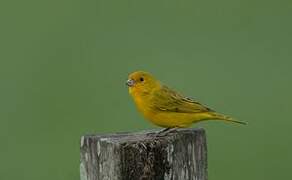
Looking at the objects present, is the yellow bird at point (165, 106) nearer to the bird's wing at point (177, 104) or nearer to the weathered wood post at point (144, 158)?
the bird's wing at point (177, 104)

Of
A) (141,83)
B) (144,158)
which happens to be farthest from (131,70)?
(144,158)

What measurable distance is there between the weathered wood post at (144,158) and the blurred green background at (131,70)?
191 inches

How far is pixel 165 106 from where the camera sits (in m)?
7.02

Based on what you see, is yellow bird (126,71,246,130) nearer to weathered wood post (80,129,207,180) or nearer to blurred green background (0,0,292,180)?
weathered wood post (80,129,207,180)

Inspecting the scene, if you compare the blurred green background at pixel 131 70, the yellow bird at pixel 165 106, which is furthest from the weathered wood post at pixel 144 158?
the blurred green background at pixel 131 70

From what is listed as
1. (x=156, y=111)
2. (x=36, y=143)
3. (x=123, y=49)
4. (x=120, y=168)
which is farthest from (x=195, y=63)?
(x=120, y=168)

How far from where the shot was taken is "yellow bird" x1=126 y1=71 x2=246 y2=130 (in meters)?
7.01

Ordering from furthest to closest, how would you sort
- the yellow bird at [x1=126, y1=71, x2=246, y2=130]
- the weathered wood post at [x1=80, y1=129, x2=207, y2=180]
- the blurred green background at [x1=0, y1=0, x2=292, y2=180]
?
1. the blurred green background at [x1=0, y1=0, x2=292, y2=180]
2. the yellow bird at [x1=126, y1=71, x2=246, y2=130]
3. the weathered wood post at [x1=80, y1=129, x2=207, y2=180]

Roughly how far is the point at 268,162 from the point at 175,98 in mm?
3942

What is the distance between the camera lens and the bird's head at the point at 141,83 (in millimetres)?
7012

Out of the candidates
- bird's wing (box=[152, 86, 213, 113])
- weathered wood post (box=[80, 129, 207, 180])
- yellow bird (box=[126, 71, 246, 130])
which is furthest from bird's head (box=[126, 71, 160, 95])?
weathered wood post (box=[80, 129, 207, 180])

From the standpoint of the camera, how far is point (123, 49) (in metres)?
16.0

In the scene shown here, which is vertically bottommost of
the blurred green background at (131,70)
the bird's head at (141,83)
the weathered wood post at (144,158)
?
the weathered wood post at (144,158)

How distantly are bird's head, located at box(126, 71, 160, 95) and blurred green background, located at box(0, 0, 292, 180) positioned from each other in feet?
10.5
